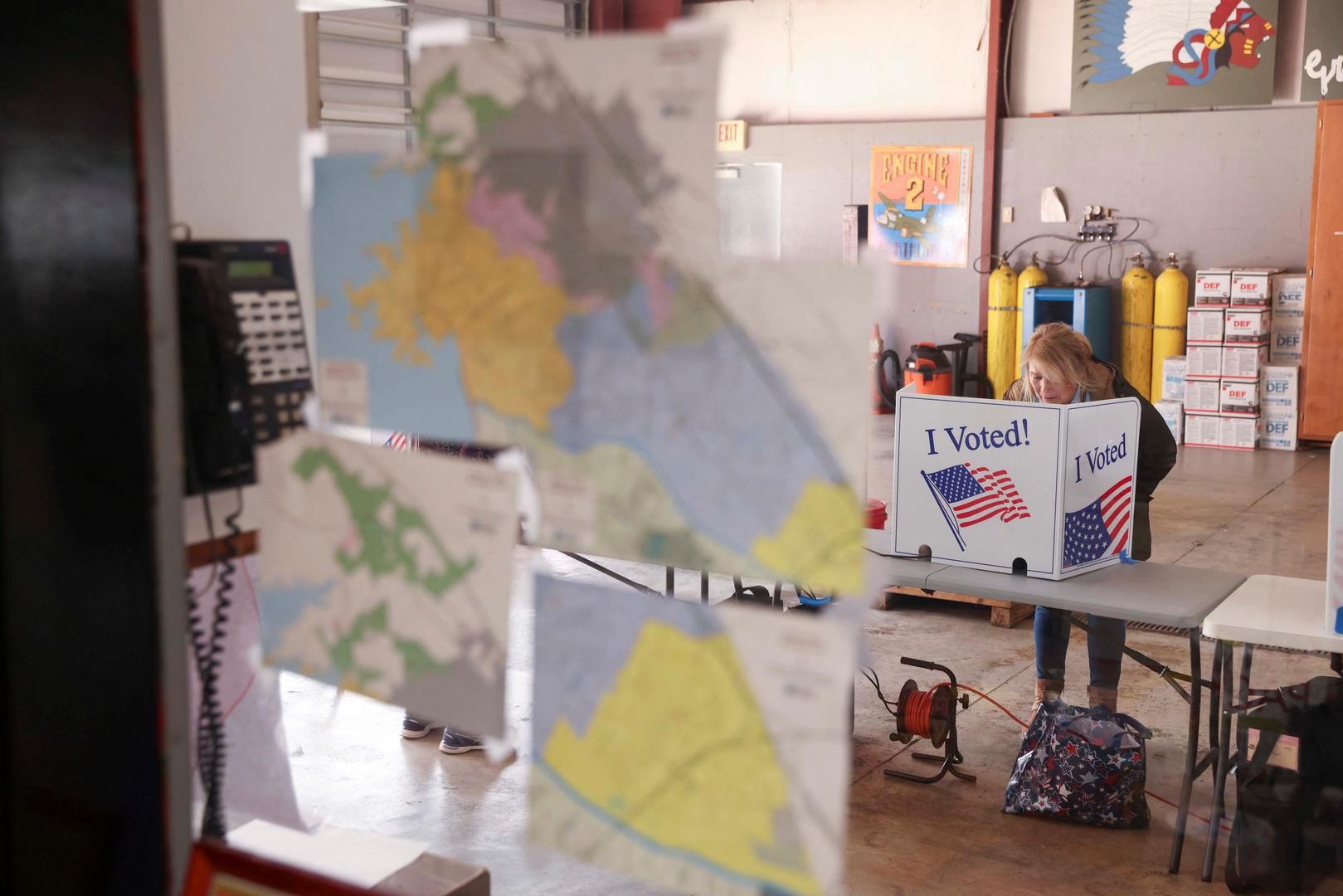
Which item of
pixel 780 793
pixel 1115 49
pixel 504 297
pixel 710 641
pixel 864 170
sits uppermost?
pixel 1115 49

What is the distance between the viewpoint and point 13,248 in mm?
1424

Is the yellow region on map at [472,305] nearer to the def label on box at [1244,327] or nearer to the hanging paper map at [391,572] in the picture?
the hanging paper map at [391,572]

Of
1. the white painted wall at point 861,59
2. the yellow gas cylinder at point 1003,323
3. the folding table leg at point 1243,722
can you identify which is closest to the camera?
the folding table leg at point 1243,722

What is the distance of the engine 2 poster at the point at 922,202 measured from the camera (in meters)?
11.0

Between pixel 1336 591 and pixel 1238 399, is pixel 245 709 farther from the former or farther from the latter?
pixel 1238 399

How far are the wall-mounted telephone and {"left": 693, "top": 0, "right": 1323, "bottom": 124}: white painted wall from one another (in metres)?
8.96

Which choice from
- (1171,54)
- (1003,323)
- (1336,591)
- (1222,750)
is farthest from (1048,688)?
(1171,54)

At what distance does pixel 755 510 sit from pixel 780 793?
0.28 meters

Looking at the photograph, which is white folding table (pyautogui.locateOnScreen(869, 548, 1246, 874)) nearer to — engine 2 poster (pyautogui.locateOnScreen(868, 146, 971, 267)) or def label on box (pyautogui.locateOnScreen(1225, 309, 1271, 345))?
def label on box (pyautogui.locateOnScreen(1225, 309, 1271, 345))

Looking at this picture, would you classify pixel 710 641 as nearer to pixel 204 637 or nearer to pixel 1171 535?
pixel 204 637

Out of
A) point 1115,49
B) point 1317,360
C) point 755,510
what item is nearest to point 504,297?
point 755,510

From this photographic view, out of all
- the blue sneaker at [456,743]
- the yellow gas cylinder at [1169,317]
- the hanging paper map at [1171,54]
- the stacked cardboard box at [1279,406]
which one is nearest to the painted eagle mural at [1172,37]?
the hanging paper map at [1171,54]

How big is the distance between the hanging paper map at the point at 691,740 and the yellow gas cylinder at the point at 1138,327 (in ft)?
30.5

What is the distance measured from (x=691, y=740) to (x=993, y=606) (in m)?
4.48
